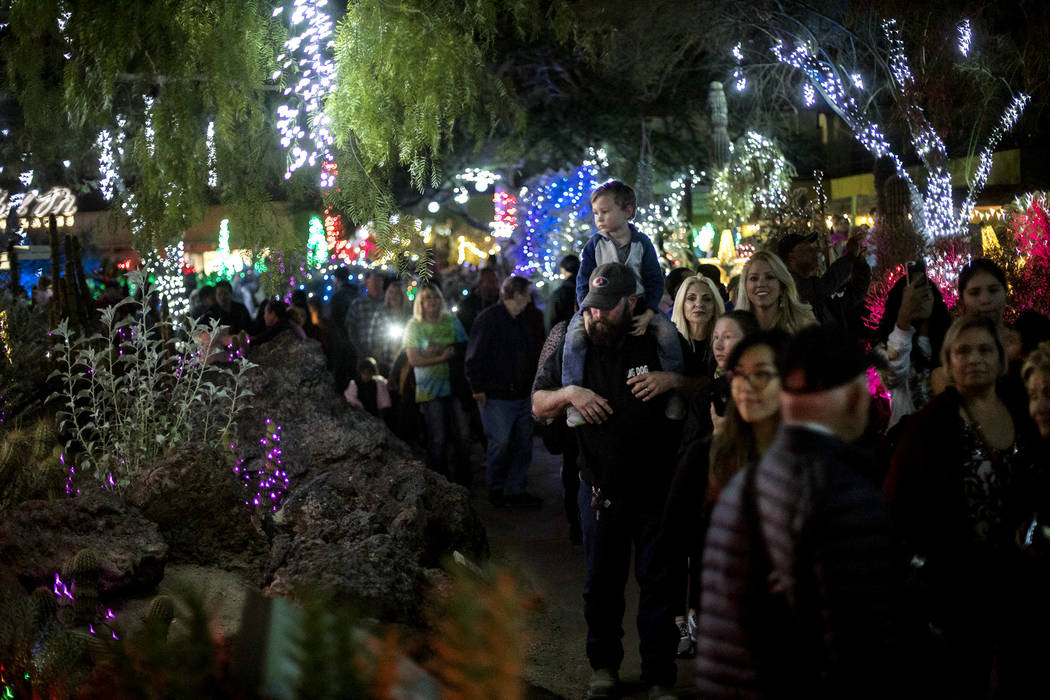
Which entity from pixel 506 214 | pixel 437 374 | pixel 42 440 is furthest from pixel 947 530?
pixel 506 214

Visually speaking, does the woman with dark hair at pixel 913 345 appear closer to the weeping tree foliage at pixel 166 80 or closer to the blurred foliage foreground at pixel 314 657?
the weeping tree foliage at pixel 166 80

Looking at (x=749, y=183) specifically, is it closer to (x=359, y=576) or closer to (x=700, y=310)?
(x=700, y=310)

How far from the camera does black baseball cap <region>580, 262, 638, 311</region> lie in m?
5.18

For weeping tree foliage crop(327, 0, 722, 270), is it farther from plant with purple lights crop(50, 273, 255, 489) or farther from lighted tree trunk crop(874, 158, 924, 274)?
lighted tree trunk crop(874, 158, 924, 274)

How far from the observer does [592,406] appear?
5.16 m

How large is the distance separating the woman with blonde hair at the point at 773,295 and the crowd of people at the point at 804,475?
1 centimetres

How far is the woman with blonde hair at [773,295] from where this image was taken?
18.2 ft

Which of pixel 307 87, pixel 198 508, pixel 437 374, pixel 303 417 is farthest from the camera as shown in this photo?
pixel 437 374

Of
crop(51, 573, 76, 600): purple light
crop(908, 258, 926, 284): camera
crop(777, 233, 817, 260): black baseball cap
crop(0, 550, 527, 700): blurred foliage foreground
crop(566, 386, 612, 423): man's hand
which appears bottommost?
crop(51, 573, 76, 600): purple light

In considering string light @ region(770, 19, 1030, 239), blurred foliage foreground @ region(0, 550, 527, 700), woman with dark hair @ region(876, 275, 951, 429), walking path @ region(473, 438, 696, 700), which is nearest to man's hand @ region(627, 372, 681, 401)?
walking path @ region(473, 438, 696, 700)

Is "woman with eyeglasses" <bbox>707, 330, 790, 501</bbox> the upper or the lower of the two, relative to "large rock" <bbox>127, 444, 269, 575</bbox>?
upper

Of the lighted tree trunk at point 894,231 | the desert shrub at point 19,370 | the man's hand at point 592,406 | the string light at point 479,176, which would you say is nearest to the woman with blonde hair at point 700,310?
the man's hand at point 592,406

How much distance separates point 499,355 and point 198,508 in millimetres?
3582

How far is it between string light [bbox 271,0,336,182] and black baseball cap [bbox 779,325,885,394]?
385 centimetres
